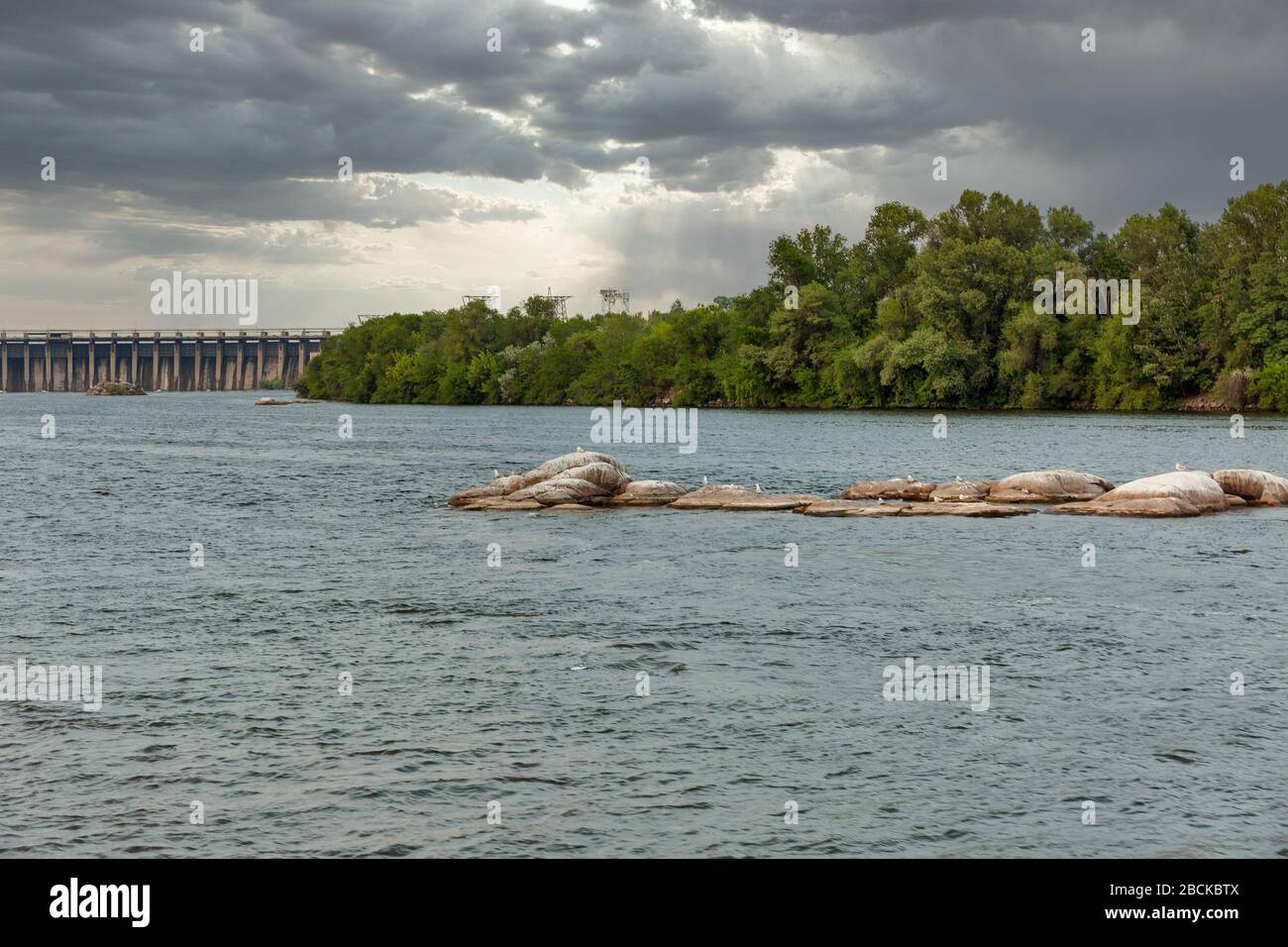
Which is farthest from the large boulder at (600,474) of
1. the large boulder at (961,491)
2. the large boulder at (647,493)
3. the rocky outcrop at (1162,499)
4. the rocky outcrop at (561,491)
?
the rocky outcrop at (1162,499)

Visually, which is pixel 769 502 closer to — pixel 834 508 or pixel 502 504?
pixel 834 508

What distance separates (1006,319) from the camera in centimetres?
13962

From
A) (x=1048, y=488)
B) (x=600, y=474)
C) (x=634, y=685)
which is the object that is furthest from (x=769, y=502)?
(x=634, y=685)

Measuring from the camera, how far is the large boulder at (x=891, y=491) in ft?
175

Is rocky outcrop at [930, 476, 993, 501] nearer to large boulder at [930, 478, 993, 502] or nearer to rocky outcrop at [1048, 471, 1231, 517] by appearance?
large boulder at [930, 478, 993, 502]

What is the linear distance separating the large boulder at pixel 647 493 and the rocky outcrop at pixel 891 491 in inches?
319

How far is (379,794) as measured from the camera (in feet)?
54.2

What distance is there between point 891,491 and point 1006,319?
9269 cm

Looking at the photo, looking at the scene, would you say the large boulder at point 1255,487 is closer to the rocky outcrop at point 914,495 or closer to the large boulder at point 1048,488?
the rocky outcrop at point 914,495

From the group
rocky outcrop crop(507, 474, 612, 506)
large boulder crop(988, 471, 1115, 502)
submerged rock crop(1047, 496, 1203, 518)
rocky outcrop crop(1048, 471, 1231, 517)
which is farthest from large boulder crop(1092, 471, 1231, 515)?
rocky outcrop crop(507, 474, 612, 506)

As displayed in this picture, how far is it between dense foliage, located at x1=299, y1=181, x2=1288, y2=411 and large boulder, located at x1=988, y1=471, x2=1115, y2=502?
78.9m

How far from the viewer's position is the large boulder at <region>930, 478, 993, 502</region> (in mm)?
51844
